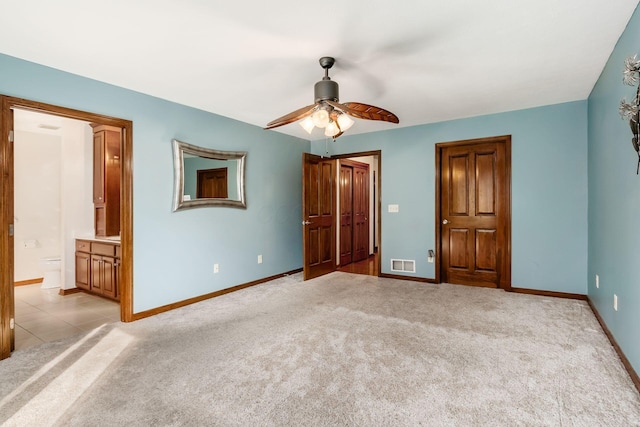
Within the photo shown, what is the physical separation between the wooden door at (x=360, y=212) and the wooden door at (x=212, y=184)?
3138mm

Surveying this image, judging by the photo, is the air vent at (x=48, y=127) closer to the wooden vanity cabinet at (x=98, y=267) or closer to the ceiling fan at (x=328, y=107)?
the wooden vanity cabinet at (x=98, y=267)

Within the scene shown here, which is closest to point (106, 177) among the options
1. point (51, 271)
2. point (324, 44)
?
point (51, 271)

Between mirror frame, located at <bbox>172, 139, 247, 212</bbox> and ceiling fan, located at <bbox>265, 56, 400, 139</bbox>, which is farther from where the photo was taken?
mirror frame, located at <bbox>172, 139, 247, 212</bbox>

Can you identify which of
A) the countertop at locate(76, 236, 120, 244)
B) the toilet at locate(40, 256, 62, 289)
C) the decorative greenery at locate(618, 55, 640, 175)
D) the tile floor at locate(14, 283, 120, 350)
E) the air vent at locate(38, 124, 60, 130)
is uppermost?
the air vent at locate(38, 124, 60, 130)

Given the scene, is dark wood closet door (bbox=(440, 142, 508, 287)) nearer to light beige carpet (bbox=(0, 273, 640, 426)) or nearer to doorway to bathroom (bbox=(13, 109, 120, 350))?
light beige carpet (bbox=(0, 273, 640, 426))

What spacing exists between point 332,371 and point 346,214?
4.34m

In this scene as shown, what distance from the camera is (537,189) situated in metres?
3.98

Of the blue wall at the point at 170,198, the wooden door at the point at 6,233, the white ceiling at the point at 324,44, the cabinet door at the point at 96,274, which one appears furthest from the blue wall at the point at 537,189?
the wooden door at the point at 6,233

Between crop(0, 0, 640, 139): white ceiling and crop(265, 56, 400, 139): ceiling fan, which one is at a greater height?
crop(0, 0, 640, 139): white ceiling

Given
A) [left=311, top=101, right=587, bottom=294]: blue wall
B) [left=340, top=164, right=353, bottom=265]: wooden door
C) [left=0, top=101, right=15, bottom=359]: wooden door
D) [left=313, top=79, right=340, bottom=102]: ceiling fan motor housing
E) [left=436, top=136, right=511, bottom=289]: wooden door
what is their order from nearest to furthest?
[left=0, top=101, right=15, bottom=359]: wooden door < [left=313, top=79, right=340, bottom=102]: ceiling fan motor housing < [left=311, top=101, right=587, bottom=294]: blue wall < [left=436, top=136, right=511, bottom=289]: wooden door < [left=340, top=164, right=353, bottom=265]: wooden door

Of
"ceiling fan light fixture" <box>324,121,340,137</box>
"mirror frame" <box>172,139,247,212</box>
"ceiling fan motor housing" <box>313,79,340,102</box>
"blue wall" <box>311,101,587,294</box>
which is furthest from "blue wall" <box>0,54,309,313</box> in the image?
"blue wall" <box>311,101,587,294</box>

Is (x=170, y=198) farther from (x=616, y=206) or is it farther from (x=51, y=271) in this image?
(x=616, y=206)

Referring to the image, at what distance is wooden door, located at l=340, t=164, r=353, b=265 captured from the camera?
627 cm

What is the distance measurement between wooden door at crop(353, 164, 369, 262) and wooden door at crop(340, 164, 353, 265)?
0.54ft
